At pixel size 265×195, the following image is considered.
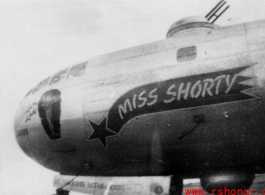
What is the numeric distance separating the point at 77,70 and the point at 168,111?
135 inches

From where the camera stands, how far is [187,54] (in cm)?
679

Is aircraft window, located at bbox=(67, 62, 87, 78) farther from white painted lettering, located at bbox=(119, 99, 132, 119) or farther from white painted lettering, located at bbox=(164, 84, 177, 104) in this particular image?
white painted lettering, located at bbox=(164, 84, 177, 104)

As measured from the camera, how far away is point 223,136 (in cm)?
618

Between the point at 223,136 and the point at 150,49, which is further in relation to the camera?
the point at 150,49

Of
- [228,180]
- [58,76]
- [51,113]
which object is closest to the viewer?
[228,180]

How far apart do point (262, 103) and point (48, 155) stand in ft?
20.2

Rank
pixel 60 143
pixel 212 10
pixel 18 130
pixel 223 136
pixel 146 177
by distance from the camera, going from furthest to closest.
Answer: pixel 212 10
pixel 18 130
pixel 60 143
pixel 146 177
pixel 223 136

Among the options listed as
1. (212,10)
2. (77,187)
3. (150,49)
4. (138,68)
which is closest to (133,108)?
(138,68)

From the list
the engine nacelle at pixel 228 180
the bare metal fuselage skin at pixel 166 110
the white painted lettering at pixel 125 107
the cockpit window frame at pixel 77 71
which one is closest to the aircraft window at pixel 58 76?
the cockpit window frame at pixel 77 71

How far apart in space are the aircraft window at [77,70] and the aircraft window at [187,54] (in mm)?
2987

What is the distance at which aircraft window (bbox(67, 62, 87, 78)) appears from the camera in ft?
27.6

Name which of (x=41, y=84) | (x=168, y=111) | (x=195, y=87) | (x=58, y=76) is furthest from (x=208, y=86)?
(x=41, y=84)

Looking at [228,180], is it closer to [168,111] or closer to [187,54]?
[168,111]

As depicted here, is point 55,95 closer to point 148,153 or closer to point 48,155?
point 48,155
